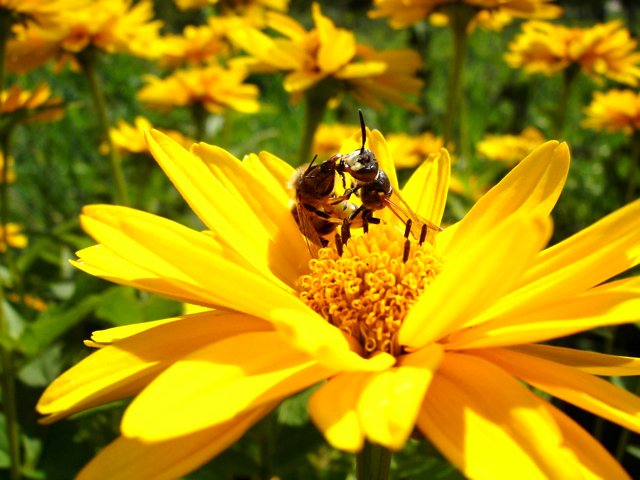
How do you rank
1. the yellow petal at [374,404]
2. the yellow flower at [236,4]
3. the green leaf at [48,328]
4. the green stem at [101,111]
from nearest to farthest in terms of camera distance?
the yellow petal at [374,404] → the green leaf at [48,328] → the green stem at [101,111] → the yellow flower at [236,4]

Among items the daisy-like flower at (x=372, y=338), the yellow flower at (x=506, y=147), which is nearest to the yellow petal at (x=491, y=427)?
the daisy-like flower at (x=372, y=338)

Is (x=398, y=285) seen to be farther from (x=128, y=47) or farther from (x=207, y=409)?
(x=128, y=47)

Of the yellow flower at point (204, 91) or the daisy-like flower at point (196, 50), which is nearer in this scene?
the yellow flower at point (204, 91)

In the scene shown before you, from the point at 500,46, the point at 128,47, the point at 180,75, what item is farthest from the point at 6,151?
the point at 500,46

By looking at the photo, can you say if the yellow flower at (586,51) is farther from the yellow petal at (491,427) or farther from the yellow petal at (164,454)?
the yellow petal at (164,454)

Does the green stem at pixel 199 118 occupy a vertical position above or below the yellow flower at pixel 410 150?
above
